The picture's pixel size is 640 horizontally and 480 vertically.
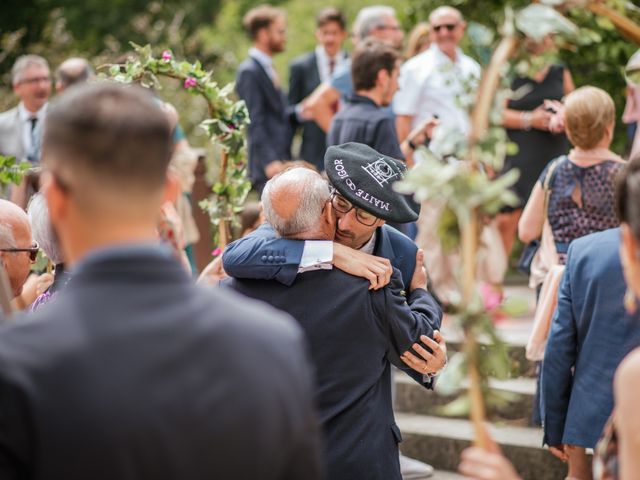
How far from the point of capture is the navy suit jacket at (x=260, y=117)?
8.80 m

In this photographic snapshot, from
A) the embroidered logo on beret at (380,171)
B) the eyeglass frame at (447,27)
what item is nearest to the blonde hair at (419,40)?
the eyeglass frame at (447,27)

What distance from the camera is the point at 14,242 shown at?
4.38m

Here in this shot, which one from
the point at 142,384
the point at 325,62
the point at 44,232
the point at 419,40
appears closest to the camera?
the point at 142,384

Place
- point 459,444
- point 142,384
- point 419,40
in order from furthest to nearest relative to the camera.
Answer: point 419,40 < point 459,444 < point 142,384

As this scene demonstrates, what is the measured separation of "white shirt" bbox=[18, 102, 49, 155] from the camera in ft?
28.9

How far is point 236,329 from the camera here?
7.40 feet

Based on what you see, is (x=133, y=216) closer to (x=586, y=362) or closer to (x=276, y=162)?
(x=586, y=362)

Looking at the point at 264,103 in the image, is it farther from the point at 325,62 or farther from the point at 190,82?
the point at 190,82

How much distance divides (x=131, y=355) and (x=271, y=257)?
2.05m

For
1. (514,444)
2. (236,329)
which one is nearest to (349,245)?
(236,329)

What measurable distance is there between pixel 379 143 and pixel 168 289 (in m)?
4.77

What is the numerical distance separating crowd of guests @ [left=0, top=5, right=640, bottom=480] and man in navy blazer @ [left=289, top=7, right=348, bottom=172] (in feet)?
0.06

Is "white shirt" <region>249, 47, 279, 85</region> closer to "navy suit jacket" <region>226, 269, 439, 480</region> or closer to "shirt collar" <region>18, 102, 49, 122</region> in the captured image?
"shirt collar" <region>18, 102, 49, 122</region>

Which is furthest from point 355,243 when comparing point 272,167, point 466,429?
point 272,167
